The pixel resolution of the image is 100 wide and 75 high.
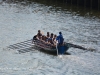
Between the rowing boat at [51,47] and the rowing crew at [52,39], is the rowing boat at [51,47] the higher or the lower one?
the lower one

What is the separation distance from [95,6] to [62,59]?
123ft

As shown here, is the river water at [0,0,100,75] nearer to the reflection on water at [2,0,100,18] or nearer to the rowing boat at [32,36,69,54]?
the reflection on water at [2,0,100,18]

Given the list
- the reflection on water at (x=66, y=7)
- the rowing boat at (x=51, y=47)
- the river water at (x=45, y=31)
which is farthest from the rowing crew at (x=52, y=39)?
the reflection on water at (x=66, y=7)

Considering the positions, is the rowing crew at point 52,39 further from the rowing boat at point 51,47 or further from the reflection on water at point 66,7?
the reflection on water at point 66,7

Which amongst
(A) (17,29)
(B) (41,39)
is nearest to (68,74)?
(B) (41,39)

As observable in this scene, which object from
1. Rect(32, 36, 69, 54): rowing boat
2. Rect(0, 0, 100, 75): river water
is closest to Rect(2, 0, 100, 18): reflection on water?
Rect(0, 0, 100, 75): river water

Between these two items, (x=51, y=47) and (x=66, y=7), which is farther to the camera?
(x=66, y=7)

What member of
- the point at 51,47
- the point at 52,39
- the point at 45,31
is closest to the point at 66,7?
the point at 45,31

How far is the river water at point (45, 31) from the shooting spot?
108 feet

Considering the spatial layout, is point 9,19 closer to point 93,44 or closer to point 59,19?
point 59,19

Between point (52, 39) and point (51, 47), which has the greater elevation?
point (52, 39)

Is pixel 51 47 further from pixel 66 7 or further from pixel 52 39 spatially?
pixel 66 7

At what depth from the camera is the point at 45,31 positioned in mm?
50844

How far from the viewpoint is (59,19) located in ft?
196
